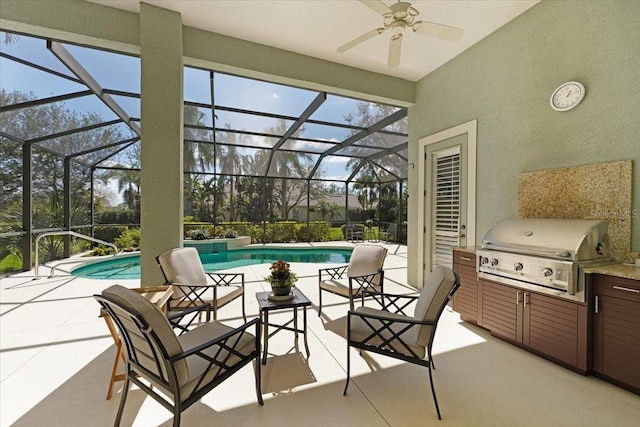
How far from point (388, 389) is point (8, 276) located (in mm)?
6932

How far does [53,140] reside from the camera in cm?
582

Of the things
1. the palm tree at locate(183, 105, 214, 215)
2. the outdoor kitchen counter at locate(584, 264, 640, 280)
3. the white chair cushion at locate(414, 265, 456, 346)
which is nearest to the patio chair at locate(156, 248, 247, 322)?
the white chair cushion at locate(414, 265, 456, 346)

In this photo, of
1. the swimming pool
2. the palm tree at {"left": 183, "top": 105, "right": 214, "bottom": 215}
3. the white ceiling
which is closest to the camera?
the white ceiling

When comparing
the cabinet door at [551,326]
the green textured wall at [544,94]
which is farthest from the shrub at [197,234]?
the cabinet door at [551,326]

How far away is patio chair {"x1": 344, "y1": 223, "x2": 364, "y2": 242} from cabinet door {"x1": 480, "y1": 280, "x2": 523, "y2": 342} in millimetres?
8964

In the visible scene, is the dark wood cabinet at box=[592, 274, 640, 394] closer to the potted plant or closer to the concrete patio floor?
the concrete patio floor

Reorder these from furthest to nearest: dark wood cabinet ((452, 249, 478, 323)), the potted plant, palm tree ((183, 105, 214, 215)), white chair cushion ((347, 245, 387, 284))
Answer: palm tree ((183, 105, 214, 215)) → white chair cushion ((347, 245, 387, 284)) → dark wood cabinet ((452, 249, 478, 323)) → the potted plant

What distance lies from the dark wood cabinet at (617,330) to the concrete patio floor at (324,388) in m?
0.15

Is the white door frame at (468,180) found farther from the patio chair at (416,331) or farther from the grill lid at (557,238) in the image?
the patio chair at (416,331)

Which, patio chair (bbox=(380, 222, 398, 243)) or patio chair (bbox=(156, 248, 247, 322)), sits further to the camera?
patio chair (bbox=(380, 222, 398, 243))

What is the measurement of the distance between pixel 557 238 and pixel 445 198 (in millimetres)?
1931

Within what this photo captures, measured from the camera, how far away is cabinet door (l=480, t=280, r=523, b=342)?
272cm

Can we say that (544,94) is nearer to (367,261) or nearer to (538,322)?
(538,322)

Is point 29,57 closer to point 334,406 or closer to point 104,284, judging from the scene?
point 104,284
